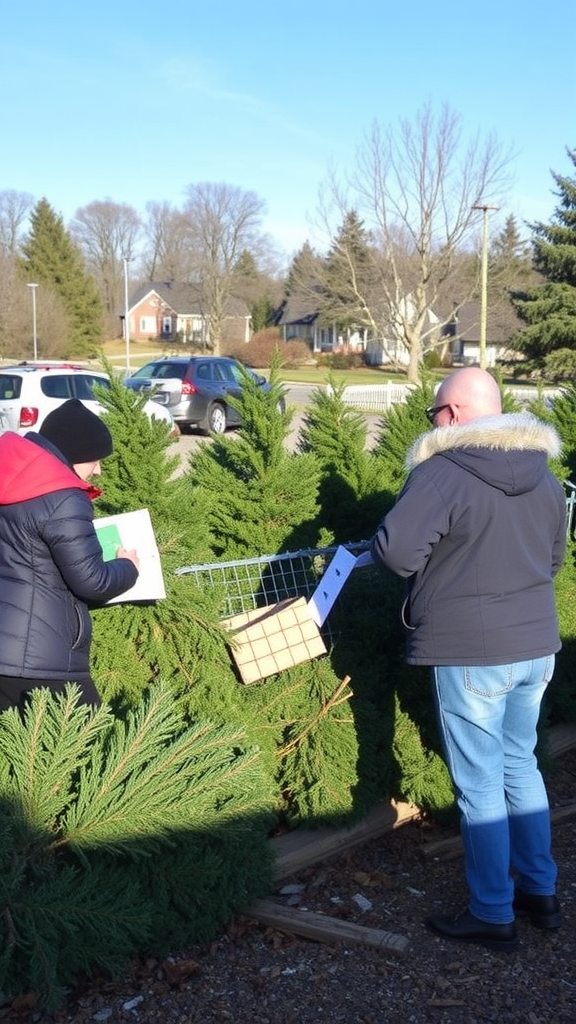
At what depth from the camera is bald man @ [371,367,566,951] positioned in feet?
9.41

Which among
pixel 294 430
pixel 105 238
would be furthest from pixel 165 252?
pixel 294 430

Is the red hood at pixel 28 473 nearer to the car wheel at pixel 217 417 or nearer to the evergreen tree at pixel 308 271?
the car wheel at pixel 217 417

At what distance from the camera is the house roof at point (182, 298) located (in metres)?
68.6

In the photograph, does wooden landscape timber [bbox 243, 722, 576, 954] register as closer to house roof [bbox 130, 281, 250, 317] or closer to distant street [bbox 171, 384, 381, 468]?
distant street [bbox 171, 384, 381, 468]

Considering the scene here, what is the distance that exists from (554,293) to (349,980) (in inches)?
1362

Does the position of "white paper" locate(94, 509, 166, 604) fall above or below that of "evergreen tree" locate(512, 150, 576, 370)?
below

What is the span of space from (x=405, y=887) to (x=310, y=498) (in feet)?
5.42

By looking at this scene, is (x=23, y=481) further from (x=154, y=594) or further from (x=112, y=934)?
(x=112, y=934)

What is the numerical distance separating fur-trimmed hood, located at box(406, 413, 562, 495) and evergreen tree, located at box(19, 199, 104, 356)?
55.5 meters

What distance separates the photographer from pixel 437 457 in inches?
115

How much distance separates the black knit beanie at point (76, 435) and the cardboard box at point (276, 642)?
2.61ft

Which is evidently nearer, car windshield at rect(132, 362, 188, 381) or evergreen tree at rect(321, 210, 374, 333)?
car windshield at rect(132, 362, 188, 381)

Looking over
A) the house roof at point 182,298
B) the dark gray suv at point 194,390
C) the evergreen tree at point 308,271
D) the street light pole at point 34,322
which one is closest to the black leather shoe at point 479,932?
the dark gray suv at point 194,390

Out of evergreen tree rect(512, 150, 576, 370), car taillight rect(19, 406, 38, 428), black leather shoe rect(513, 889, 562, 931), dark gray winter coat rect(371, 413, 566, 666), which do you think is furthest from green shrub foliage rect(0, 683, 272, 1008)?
evergreen tree rect(512, 150, 576, 370)
